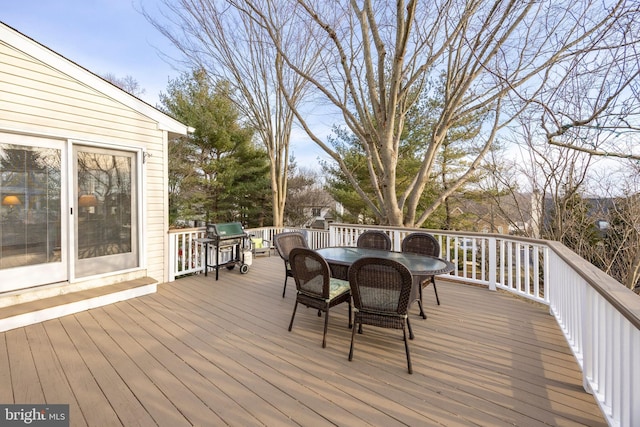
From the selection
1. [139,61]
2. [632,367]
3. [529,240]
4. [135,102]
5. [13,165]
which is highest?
[139,61]

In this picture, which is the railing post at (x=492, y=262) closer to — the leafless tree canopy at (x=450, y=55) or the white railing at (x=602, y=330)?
the white railing at (x=602, y=330)

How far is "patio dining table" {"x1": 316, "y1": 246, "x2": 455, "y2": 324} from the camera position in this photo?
290 centimetres

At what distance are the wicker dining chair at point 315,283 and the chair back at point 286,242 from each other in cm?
92

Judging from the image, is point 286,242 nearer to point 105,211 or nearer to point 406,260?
point 406,260

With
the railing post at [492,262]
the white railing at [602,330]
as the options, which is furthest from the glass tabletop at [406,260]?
the railing post at [492,262]

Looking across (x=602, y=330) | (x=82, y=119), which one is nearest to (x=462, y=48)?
(x=602, y=330)

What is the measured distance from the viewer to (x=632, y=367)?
4.35 ft

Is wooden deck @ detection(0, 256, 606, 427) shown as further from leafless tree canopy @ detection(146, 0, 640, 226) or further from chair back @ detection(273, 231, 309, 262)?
leafless tree canopy @ detection(146, 0, 640, 226)

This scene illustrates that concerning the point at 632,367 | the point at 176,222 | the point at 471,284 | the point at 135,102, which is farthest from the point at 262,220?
the point at 632,367

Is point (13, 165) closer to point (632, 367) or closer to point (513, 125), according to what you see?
point (632, 367)

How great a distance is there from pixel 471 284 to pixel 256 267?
4.12 metres

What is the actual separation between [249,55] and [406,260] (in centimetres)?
803

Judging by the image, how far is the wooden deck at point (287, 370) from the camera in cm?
183

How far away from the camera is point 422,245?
13.4 feet
